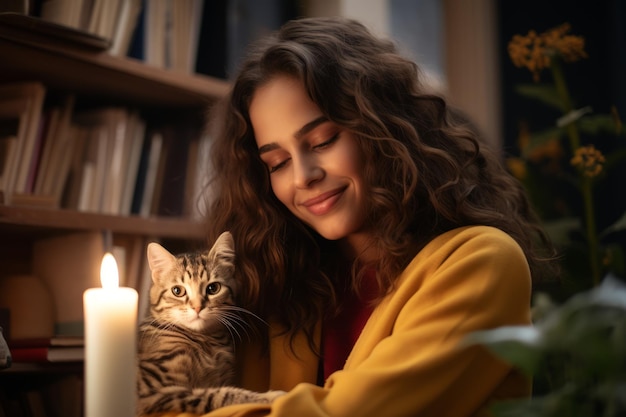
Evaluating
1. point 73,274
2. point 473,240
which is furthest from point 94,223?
point 473,240

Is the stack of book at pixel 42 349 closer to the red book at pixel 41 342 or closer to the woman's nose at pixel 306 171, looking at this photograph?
the red book at pixel 41 342

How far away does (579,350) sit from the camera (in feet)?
1.97

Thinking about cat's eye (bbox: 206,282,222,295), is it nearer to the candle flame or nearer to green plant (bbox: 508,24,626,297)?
the candle flame

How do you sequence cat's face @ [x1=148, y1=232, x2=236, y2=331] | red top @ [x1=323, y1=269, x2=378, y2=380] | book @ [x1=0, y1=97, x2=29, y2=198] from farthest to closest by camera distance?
book @ [x1=0, y1=97, x2=29, y2=198], red top @ [x1=323, y1=269, x2=378, y2=380], cat's face @ [x1=148, y1=232, x2=236, y2=331]

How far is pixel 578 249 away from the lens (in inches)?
75.2

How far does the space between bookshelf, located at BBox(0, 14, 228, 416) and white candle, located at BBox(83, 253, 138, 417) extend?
685mm

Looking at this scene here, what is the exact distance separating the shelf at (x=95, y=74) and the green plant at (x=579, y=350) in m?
1.21

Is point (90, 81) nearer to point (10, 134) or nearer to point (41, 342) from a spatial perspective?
point (10, 134)

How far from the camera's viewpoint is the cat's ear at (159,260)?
1295 millimetres

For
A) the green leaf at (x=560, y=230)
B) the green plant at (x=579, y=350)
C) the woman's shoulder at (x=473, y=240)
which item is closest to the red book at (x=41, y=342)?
the woman's shoulder at (x=473, y=240)

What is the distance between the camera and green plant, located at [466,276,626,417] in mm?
599

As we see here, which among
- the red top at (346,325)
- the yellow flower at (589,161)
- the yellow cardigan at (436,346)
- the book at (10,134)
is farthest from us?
the yellow flower at (589,161)

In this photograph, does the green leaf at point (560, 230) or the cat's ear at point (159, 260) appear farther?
the green leaf at point (560, 230)

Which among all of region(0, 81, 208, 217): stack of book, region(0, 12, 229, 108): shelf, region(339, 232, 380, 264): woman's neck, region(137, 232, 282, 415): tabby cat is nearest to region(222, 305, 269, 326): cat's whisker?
region(137, 232, 282, 415): tabby cat
